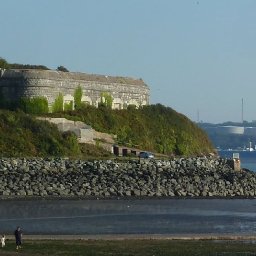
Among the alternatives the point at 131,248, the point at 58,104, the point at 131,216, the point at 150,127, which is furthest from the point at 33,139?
the point at 131,248

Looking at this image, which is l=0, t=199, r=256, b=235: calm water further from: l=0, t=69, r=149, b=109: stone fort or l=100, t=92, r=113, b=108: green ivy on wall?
l=100, t=92, r=113, b=108: green ivy on wall

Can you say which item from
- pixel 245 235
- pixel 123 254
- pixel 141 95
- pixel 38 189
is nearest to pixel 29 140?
pixel 38 189

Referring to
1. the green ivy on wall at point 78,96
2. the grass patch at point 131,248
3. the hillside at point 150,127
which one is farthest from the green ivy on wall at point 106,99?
the grass patch at point 131,248

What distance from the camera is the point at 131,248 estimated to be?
118 feet

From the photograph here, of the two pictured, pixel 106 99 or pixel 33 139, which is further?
pixel 106 99

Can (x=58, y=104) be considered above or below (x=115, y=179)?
above

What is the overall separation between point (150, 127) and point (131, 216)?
86.7 ft

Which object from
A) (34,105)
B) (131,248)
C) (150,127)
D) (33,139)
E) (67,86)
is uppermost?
(67,86)

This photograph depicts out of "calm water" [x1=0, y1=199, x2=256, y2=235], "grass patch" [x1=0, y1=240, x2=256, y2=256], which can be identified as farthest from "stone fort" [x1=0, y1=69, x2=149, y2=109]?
"grass patch" [x1=0, y1=240, x2=256, y2=256]

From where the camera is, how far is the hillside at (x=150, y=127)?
7206 cm

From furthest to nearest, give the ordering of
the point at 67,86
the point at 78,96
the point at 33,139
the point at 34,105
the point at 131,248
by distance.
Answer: the point at 78,96 < the point at 67,86 < the point at 34,105 < the point at 33,139 < the point at 131,248

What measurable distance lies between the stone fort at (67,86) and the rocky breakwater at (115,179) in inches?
367

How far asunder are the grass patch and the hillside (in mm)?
31698

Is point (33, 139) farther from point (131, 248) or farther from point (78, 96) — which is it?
point (131, 248)
